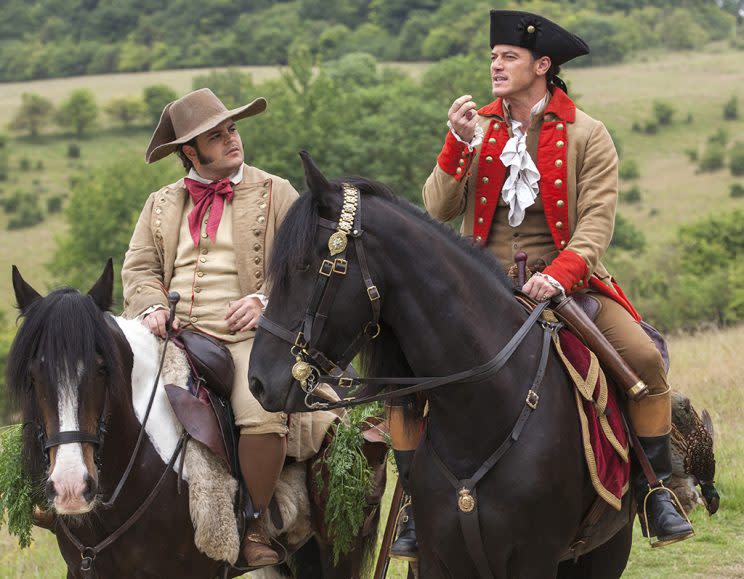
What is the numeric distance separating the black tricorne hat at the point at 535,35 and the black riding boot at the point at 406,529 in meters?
2.21

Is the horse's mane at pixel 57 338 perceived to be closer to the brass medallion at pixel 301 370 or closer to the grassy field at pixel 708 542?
the brass medallion at pixel 301 370

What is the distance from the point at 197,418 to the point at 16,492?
1.06 m

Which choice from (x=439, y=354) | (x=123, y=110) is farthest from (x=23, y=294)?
(x=123, y=110)

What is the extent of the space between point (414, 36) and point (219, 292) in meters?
124

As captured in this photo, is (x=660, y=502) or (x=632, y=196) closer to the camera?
(x=660, y=502)

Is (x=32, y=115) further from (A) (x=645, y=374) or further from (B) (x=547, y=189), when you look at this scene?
(A) (x=645, y=374)

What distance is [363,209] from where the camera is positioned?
4633 mm

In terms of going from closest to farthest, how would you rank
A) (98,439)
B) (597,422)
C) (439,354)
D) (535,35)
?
(439,354) < (98,439) < (597,422) < (535,35)

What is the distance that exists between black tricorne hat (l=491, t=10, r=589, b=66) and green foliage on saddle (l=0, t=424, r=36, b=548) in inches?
132

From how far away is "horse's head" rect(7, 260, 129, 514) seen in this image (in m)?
4.82

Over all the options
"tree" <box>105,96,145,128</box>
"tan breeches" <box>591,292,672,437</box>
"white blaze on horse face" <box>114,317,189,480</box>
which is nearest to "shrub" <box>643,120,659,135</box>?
"tree" <box>105,96,145,128</box>

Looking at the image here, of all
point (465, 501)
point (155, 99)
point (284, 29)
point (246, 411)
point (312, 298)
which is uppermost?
point (312, 298)

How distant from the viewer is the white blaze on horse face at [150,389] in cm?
568

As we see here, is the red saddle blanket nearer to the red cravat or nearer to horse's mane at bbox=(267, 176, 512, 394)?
horse's mane at bbox=(267, 176, 512, 394)
